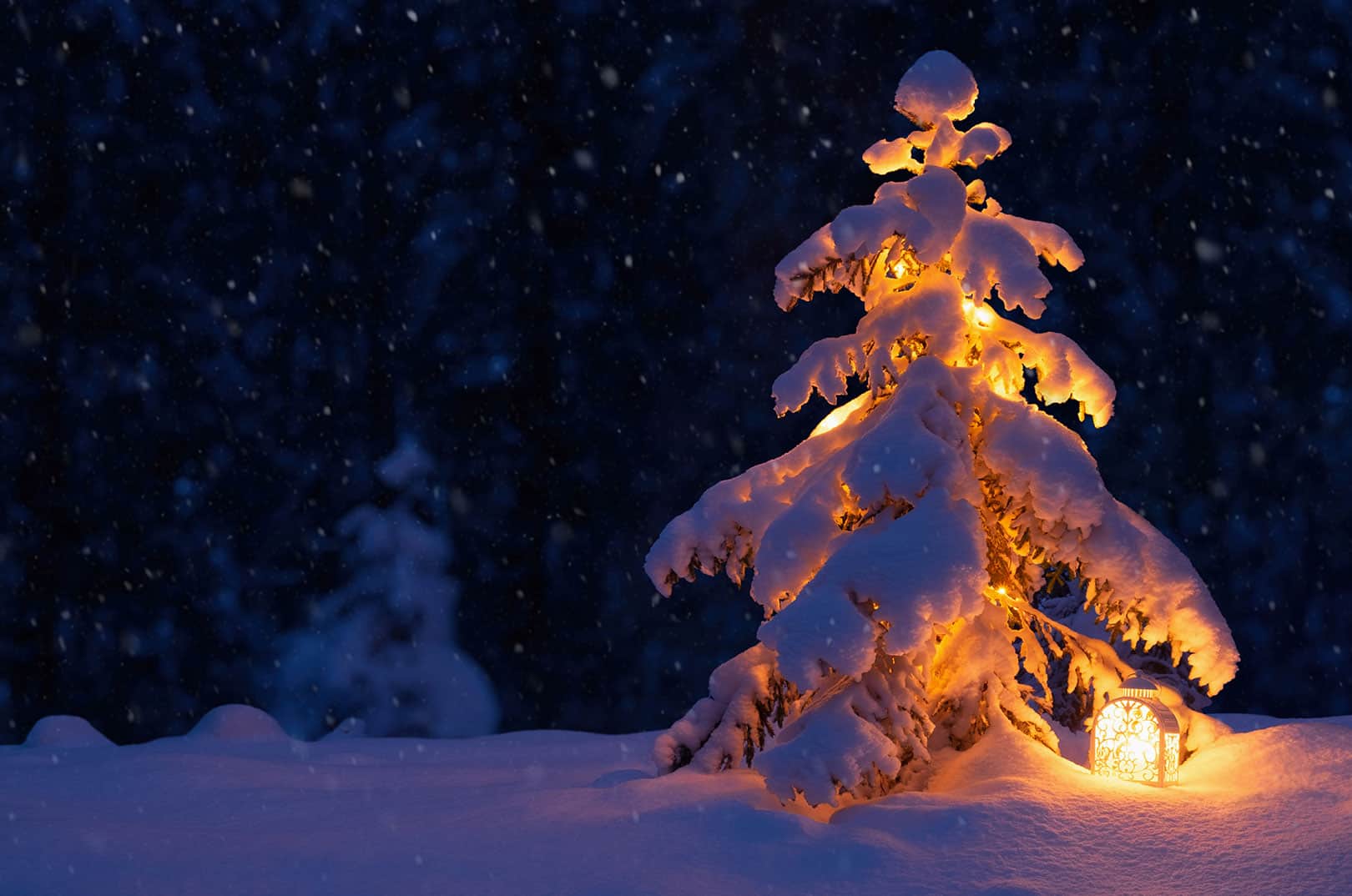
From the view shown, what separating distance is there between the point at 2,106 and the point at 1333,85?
17.4 metres

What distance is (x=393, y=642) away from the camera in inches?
613

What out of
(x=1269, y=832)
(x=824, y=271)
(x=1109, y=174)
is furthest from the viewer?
(x=1109, y=174)

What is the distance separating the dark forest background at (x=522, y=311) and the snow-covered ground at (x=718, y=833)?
30.8 feet

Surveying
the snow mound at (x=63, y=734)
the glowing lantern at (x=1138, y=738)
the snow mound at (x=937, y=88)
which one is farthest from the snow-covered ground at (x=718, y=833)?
the snow mound at (x=937, y=88)

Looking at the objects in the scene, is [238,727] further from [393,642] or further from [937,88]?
[937,88]

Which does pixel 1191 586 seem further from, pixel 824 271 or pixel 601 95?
pixel 601 95

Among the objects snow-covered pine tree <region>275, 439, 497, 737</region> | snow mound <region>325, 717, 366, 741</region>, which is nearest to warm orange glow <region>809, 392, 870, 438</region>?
snow mound <region>325, 717, 366, 741</region>

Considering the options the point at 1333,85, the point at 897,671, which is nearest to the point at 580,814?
the point at 897,671

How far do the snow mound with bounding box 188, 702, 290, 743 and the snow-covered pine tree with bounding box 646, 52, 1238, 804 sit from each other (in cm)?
433

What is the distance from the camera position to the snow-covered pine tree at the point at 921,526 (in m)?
5.52

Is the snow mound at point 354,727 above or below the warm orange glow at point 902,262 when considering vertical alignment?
below

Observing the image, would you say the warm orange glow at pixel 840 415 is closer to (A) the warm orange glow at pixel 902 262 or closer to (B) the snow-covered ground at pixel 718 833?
(A) the warm orange glow at pixel 902 262

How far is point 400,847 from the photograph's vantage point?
5.44 m

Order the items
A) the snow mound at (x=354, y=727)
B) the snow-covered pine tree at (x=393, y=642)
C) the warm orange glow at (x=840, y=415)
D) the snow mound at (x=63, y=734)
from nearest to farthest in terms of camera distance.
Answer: the warm orange glow at (x=840, y=415) < the snow mound at (x=63, y=734) < the snow mound at (x=354, y=727) < the snow-covered pine tree at (x=393, y=642)
